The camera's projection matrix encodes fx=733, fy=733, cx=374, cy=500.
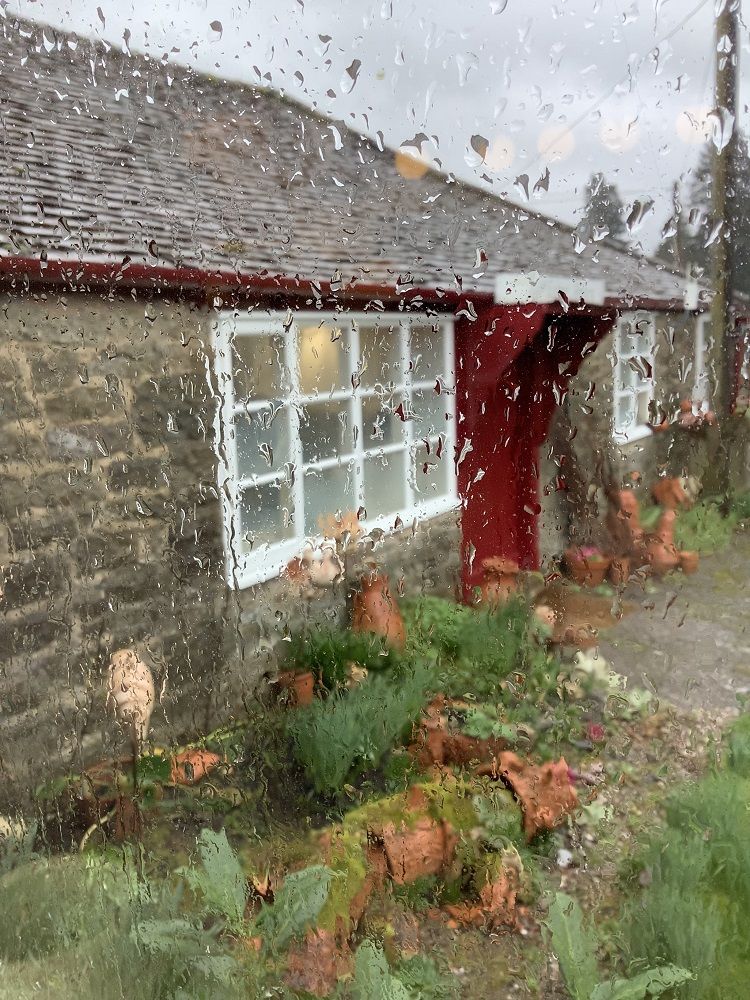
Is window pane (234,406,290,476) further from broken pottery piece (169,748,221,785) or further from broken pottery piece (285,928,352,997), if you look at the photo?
broken pottery piece (285,928,352,997)

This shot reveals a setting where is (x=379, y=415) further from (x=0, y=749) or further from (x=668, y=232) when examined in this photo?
(x=0, y=749)

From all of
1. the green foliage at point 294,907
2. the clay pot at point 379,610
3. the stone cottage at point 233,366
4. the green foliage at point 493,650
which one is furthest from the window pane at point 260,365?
the green foliage at point 294,907

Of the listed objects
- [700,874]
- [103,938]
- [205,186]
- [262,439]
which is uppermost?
[205,186]

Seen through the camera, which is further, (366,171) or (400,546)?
(400,546)

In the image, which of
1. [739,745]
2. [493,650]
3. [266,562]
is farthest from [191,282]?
[739,745]

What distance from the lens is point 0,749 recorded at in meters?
1.04

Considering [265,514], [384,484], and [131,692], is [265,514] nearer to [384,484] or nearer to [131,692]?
[384,484]

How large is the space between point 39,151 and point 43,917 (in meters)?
0.99

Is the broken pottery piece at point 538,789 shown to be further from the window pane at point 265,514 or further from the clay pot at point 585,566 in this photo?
the window pane at point 265,514

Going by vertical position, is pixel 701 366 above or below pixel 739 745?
→ above

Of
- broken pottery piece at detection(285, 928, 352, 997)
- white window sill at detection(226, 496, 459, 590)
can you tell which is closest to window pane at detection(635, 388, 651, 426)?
white window sill at detection(226, 496, 459, 590)

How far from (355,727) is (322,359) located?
47 centimetres

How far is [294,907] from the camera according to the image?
86cm

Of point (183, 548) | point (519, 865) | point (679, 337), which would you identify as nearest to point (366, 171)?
point (679, 337)
